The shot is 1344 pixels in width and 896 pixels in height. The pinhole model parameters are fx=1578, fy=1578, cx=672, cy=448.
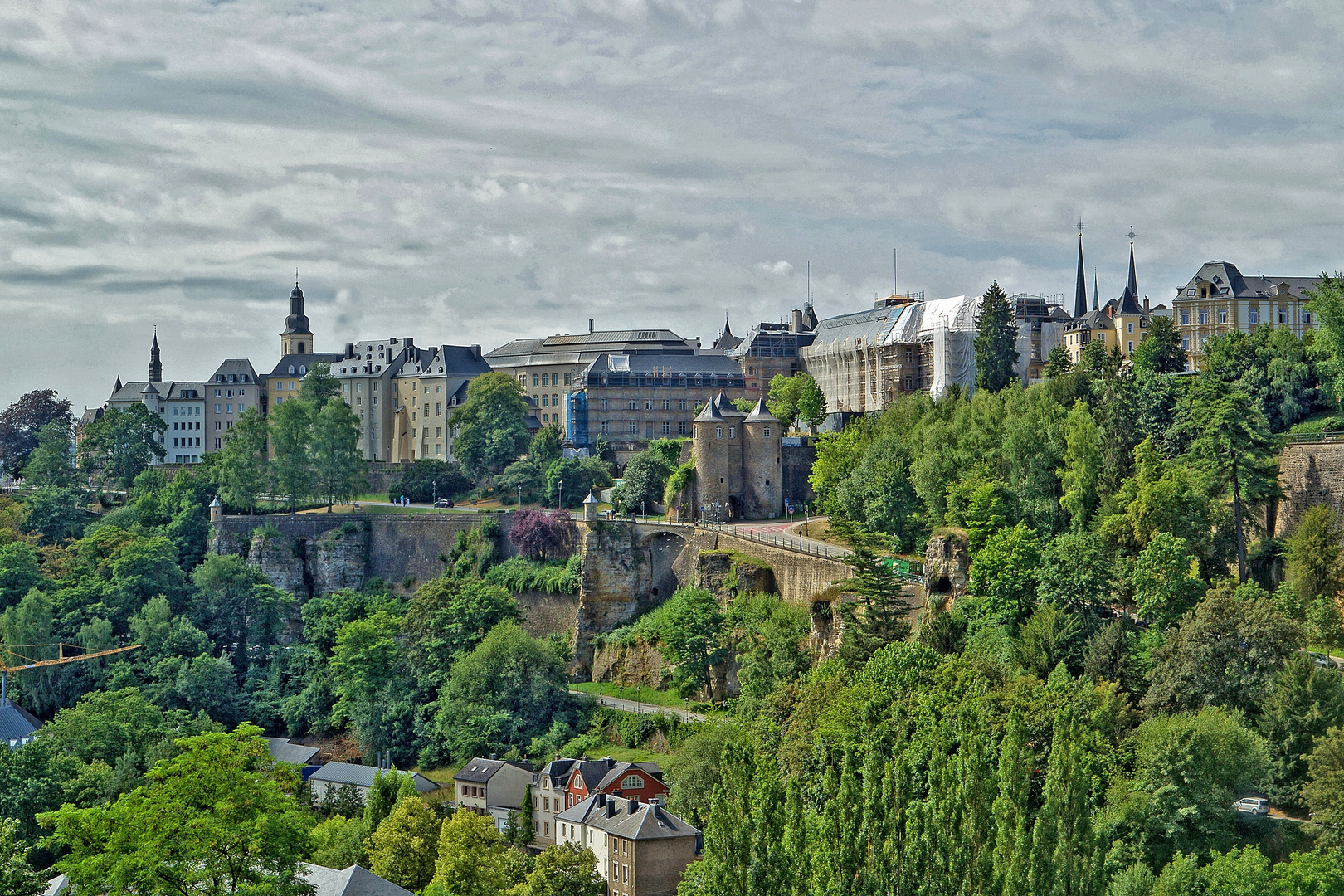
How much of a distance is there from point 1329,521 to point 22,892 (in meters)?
42.7

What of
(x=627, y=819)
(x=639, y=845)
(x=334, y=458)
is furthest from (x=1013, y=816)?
(x=334, y=458)

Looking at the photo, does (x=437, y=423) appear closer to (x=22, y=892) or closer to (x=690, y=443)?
(x=690, y=443)

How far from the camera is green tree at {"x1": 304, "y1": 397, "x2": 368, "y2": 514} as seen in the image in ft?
315

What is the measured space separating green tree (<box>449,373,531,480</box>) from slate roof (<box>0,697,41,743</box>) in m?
32.4

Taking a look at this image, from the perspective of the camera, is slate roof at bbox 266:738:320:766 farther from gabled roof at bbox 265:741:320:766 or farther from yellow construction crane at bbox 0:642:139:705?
yellow construction crane at bbox 0:642:139:705

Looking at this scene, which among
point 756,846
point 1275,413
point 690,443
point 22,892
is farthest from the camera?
point 690,443

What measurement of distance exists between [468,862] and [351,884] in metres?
8.45

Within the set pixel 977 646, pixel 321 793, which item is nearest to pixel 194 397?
pixel 321 793

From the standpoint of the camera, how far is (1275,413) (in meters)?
65.7

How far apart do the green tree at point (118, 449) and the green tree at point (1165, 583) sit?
74453 mm

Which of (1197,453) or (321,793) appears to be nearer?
(1197,453)

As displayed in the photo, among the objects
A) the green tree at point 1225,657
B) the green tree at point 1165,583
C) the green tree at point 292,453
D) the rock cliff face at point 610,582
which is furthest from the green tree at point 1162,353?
the green tree at point 292,453

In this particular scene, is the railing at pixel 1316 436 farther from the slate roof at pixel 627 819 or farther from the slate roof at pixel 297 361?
the slate roof at pixel 297 361

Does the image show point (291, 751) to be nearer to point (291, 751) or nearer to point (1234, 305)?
point (291, 751)
